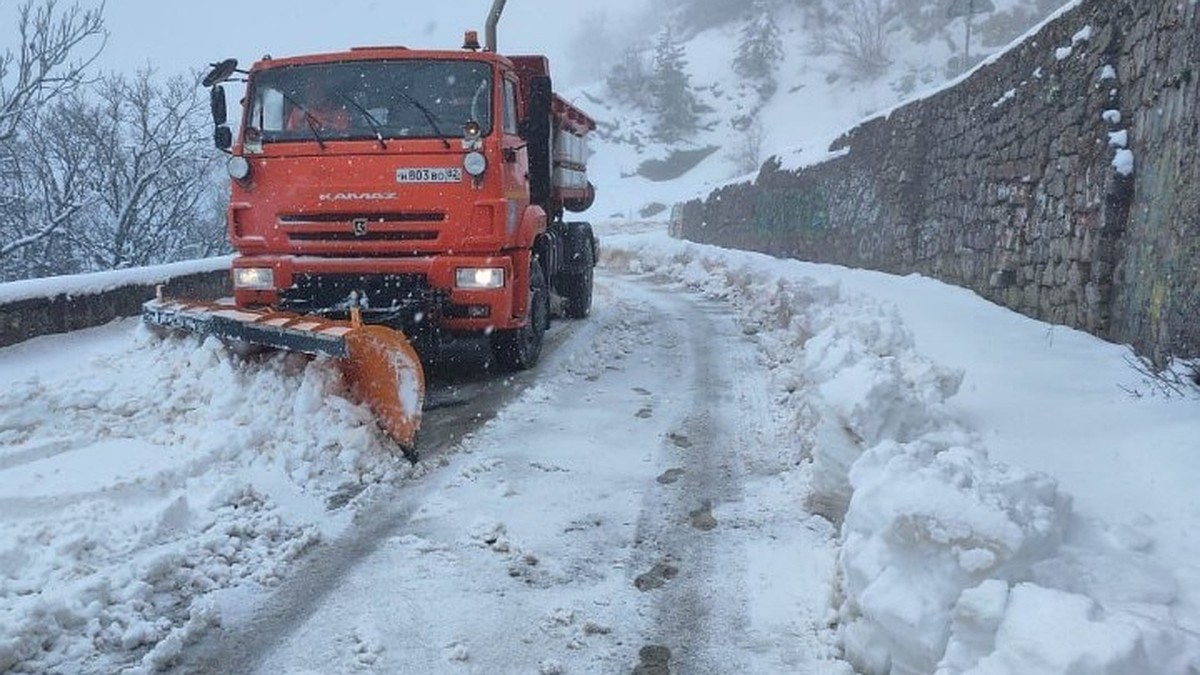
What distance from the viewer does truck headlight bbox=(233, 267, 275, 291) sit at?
7.04 meters

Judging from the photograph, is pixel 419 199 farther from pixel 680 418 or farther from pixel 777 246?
pixel 777 246

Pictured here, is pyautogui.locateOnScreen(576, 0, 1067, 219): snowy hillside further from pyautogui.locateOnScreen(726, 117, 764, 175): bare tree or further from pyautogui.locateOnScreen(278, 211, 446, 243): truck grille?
pyautogui.locateOnScreen(278, 211, 446, 243): truck grille

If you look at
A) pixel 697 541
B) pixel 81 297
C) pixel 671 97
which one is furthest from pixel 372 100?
pixel 671 97

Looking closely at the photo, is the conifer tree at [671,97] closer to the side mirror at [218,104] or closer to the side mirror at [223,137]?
the side mirror at [218,104]

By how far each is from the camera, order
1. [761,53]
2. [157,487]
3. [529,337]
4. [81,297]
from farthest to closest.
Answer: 1. [761,53]
2. [81,297]
3. [529,337]
4. [157,487]

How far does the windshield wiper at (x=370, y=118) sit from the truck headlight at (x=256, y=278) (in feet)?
4.24

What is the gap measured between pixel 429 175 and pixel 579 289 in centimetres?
472

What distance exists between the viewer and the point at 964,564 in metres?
2.77

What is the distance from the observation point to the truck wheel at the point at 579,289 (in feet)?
37.4

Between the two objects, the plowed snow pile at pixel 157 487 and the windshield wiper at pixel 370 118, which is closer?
the plowed snow pile at pixel 157 487

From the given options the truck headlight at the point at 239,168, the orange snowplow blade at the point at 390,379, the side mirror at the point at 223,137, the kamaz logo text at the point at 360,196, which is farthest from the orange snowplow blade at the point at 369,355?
the side mirror at the point at 223,137

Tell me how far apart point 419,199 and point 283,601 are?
389cm

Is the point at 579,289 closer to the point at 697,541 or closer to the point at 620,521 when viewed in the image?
the point at 620,521

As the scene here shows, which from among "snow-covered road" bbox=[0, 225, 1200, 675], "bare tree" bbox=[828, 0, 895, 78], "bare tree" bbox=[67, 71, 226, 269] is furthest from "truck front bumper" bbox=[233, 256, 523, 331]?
"bare tree" bbox=[828, 0, 895, 78]
